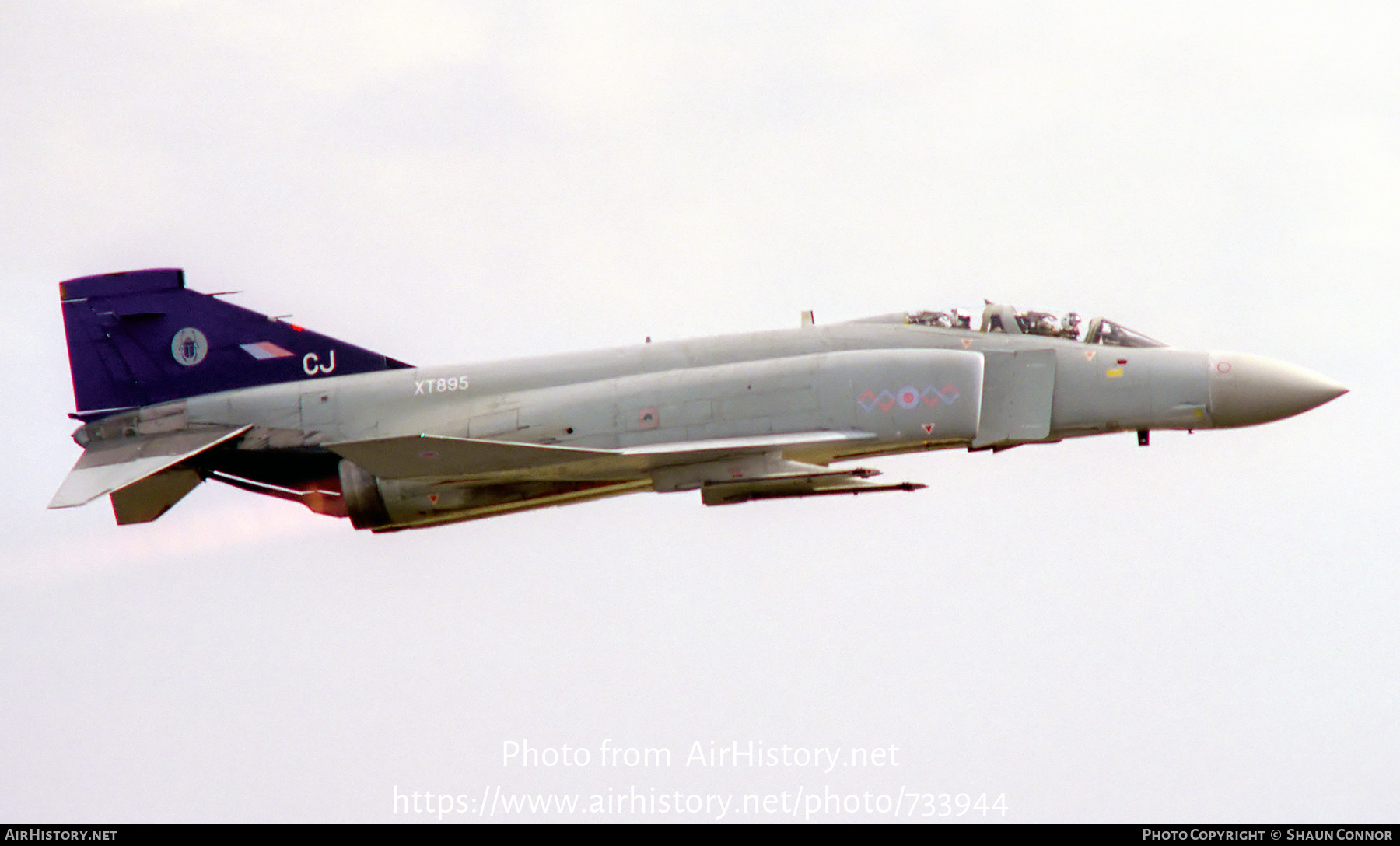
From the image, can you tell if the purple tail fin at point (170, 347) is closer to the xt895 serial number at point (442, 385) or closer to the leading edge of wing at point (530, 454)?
the xt895 serial number at point (442, 385)

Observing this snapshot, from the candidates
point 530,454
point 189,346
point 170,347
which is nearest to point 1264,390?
point 530,454

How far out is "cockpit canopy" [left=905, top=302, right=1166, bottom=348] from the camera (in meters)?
22.4

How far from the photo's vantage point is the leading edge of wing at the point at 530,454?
21.1m

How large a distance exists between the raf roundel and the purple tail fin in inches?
0.4

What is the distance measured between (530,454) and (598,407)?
1082 mm

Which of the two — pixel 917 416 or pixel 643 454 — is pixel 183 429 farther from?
pixel 917 416

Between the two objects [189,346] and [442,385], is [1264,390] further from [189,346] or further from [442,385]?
[189,346]

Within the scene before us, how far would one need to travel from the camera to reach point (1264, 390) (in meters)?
21.8

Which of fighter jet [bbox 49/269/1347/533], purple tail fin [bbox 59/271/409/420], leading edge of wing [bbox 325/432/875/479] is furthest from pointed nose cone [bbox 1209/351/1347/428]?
purple tail fin [bbox 59/271/409/420]

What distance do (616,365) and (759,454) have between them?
2.24 m

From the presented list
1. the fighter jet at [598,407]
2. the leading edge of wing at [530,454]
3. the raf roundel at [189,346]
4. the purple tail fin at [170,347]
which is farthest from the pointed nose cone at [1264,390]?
the raf roundel at [189,346]

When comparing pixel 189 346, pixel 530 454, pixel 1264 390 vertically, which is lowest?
→ pixel 530 454

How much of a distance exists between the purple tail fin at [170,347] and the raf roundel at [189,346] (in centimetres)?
1

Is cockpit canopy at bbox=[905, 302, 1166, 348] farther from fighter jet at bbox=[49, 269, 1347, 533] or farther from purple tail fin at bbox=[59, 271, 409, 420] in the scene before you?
purple tail fin at bbox=[59, 271, 409, 420]
